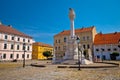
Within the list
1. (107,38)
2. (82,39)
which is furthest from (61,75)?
(107,38)

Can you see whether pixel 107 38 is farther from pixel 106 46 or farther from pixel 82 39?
pixel 82 39

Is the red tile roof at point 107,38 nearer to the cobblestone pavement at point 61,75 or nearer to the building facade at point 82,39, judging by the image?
the building facade at point 82,39

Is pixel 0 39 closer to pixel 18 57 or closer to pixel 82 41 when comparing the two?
pixel 18 57

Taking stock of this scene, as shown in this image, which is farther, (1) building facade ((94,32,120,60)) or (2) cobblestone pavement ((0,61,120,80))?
(1) building facade ((94,32,120,60))

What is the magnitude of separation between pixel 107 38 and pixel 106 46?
4.36 metres

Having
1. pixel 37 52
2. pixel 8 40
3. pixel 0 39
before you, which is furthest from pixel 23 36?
pixel 37 52

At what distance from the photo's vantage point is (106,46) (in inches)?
2066

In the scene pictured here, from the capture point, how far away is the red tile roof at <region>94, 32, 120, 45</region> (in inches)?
2048

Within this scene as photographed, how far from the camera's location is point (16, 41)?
4947cm

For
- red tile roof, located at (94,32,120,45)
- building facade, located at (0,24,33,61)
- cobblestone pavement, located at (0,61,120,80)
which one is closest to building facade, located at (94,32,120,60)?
red tile roof, located at (94,32,120,45)

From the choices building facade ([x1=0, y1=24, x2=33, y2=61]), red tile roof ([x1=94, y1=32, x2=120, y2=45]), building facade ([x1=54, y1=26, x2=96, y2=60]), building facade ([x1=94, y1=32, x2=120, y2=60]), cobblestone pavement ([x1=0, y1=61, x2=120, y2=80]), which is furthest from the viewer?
building facade ([x1=54, y1=26, x2=96, y2=60])

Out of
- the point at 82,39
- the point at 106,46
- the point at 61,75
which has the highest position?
the point at 82,39

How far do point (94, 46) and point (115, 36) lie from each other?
9.23 m

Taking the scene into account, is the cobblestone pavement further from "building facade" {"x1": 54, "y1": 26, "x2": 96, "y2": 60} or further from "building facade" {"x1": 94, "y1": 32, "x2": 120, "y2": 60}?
"building facade" {"x1": 94, "y1": 32, "x2": 120, "y2": 60}
